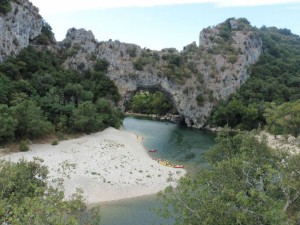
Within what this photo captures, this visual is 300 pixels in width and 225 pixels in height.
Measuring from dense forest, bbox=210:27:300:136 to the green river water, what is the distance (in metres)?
10.1

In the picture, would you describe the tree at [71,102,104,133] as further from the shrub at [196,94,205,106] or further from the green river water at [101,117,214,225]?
the shrub at [196,94,205,106]

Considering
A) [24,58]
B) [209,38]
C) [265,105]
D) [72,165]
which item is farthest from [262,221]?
[209,38]

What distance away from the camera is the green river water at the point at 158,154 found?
103 feet

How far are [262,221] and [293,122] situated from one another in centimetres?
5767

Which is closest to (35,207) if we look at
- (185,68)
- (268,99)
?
(185,68)

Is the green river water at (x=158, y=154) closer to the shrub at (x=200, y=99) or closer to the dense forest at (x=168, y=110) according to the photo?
the dense forest at (x=168, y=110)

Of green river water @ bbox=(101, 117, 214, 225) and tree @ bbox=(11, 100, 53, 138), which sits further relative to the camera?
tree @ bbox=(11, 100, 53, 138)

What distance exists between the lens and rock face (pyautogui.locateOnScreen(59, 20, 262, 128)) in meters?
91.2

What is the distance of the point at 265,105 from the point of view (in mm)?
89250

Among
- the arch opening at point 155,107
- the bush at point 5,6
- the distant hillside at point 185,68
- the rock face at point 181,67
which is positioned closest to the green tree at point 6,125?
the distant hillside at point 185,68

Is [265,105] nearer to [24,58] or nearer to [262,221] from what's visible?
[24,58]

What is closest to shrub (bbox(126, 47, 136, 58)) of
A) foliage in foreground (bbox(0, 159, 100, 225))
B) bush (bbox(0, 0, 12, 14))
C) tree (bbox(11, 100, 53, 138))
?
bush (bbox(0, 0, 12, 14))

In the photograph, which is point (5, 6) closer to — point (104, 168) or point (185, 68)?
point (104, 168)

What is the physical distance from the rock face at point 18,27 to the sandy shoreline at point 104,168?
90.4 ft
